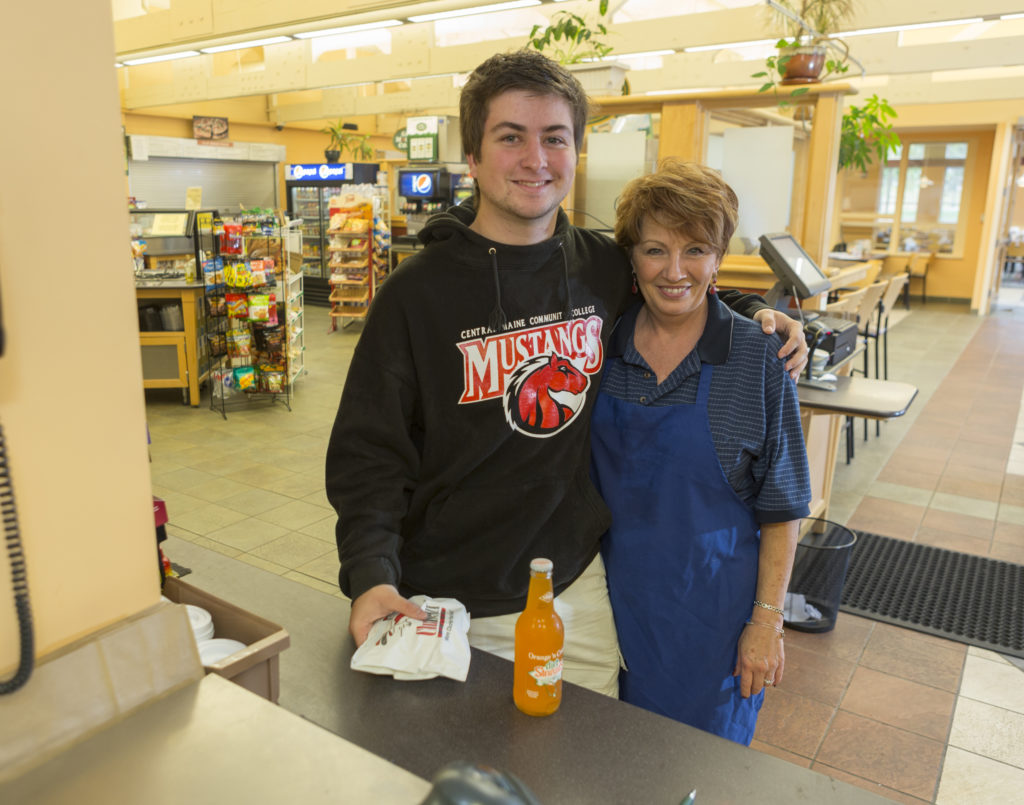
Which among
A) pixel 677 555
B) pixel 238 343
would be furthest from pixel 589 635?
pixel 238 343

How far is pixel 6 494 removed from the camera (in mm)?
795

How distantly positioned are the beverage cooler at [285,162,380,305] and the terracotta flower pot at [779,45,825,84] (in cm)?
930

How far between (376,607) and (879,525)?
3.85 m

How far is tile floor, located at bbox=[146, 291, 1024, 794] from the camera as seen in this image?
2.56 meters

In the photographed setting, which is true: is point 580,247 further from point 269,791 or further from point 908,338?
point 908,338

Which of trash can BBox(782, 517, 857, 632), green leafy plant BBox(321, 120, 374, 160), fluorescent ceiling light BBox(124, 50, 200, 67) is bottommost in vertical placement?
trash can BBox(782, 517, 857, 632)

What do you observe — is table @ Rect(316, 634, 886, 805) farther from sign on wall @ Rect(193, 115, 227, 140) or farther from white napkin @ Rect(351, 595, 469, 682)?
sign on wall @ Rect(193, 115, 227, 140)

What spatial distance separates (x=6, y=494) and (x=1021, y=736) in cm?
301

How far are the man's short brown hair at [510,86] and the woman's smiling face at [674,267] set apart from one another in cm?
24

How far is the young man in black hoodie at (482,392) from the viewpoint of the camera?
4.74 feet

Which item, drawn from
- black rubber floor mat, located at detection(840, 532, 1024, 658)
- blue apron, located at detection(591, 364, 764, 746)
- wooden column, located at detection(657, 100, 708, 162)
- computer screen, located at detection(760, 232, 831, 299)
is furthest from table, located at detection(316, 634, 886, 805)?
wooden column, located at detection(657, 100, 708, 162)

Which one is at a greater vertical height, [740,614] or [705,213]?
[705,213]

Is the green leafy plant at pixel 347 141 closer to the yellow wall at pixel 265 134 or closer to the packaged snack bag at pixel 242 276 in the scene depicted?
the yellow wall at pixel 265 134

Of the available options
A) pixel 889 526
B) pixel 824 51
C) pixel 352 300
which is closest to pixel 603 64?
pixel 824 51
